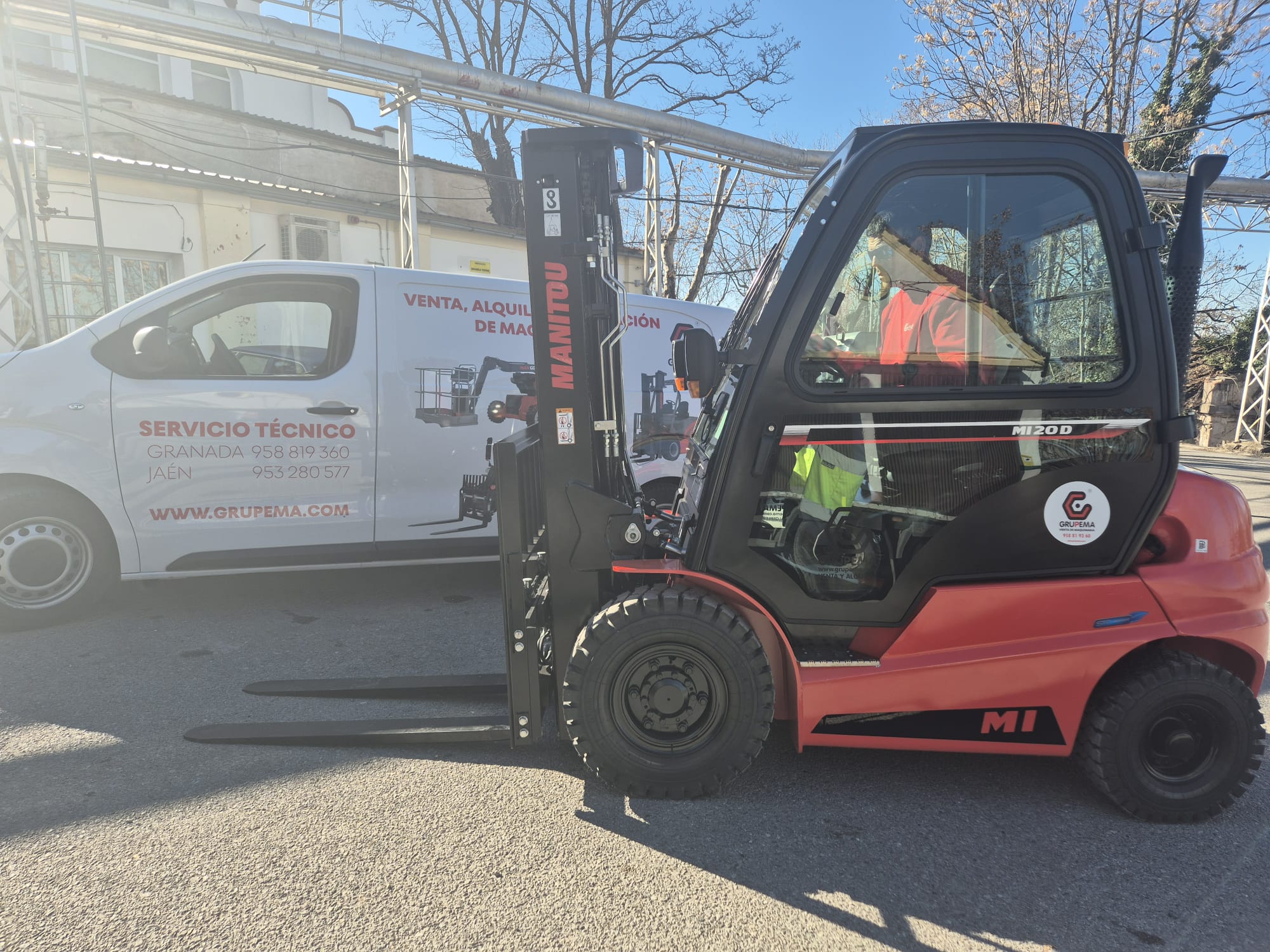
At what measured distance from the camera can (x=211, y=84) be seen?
55.0 feet

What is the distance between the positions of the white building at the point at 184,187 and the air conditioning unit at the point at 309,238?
0.02 meters

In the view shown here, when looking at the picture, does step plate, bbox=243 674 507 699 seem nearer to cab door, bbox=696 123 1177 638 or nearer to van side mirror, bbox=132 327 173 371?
cab door, bbox=696 123 1177 638

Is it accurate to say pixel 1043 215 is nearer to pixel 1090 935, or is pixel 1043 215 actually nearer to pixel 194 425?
pixel 1090 935

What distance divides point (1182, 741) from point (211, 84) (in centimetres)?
2003

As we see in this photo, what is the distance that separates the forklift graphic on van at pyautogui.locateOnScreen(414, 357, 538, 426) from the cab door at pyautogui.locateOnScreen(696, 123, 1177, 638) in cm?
269

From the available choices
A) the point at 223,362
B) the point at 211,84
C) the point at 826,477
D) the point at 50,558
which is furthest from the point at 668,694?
the point at 211,84

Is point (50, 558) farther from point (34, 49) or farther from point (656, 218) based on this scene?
point (34, 49)

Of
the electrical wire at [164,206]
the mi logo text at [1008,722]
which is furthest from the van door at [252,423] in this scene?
the electrical wire at [164,206]

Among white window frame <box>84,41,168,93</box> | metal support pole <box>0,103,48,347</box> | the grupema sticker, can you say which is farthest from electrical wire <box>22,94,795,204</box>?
the grupema sticker

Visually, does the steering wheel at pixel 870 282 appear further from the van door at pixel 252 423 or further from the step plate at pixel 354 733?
the van door at pixel 252 423

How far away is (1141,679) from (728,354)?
184cm

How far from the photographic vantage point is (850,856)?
2.59m

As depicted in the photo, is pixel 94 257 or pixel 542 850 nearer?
pixel 542 850

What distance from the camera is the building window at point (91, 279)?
10.9 metres
